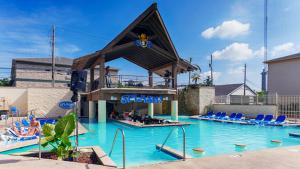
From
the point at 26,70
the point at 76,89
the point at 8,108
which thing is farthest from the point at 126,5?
the point at 26,70

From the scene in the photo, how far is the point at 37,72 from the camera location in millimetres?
35781

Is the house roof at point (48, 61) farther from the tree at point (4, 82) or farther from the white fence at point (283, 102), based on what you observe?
the white fence at point (283, 102)

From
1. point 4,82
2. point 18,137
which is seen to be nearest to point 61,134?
point 18,137

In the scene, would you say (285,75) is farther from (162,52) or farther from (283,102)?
(162,52)

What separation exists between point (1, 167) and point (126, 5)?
13517 mm

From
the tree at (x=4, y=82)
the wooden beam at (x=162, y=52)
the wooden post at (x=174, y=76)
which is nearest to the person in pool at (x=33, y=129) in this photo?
the wooden beam at (x=162, y=52)

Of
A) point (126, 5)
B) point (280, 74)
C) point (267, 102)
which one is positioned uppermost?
point (126, 5)

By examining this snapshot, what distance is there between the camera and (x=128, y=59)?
24.9 m

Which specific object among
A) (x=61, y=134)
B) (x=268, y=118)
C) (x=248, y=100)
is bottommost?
(x=268, y=118)

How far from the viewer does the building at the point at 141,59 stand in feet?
62.8

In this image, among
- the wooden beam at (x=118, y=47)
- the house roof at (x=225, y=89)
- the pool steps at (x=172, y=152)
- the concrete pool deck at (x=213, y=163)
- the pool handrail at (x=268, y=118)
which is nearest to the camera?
the concrete pool deck at (x=213, y=163)

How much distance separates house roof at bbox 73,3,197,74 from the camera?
19.3 m

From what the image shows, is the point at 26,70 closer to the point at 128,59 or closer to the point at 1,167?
the point at 128,59

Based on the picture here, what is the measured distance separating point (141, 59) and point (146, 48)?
416cm
